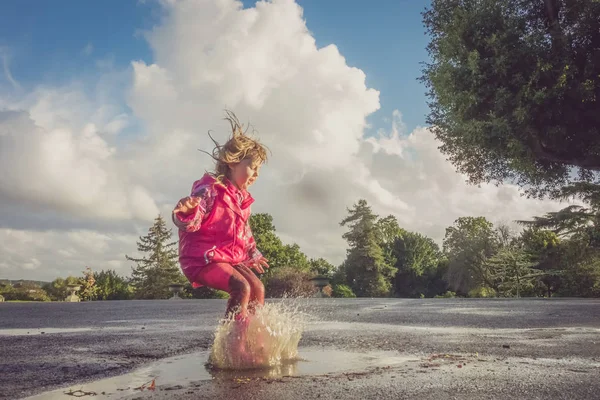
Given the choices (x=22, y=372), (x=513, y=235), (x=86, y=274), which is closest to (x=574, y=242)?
(x=513, y=235)

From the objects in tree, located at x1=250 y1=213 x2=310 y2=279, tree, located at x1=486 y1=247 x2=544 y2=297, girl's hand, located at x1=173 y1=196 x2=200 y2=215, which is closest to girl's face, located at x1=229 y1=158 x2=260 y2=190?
girl's hand, located at x1=173 y1=196 x2=200 y2=215

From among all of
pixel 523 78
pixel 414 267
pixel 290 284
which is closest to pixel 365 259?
pixel 414 267

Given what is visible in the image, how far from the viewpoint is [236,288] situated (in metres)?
3.96

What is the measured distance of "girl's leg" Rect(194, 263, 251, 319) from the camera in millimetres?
3928

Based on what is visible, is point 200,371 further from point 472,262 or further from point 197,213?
point 472,262

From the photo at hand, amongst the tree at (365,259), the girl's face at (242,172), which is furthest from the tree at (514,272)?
the girl's face at (242,172)

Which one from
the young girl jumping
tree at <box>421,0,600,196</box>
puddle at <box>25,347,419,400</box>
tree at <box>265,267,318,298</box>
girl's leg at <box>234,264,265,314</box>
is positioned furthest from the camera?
tree at <box>265,267,318,298</box>

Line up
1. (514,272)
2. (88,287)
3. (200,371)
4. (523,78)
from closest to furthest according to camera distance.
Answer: (200,371) < (523,78) < (88,287) < (514,272)

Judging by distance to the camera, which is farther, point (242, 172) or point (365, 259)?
point (365, 259)

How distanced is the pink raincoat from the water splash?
1.68 feet

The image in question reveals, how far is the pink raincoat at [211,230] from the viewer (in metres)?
3.99

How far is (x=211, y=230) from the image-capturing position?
13.4 feet

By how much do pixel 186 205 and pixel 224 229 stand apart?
46 centimetres

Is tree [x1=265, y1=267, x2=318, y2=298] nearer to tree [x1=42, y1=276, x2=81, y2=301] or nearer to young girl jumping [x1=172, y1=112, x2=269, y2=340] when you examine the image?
tree [x1=42, y1=276, x2=81, y2=301]
